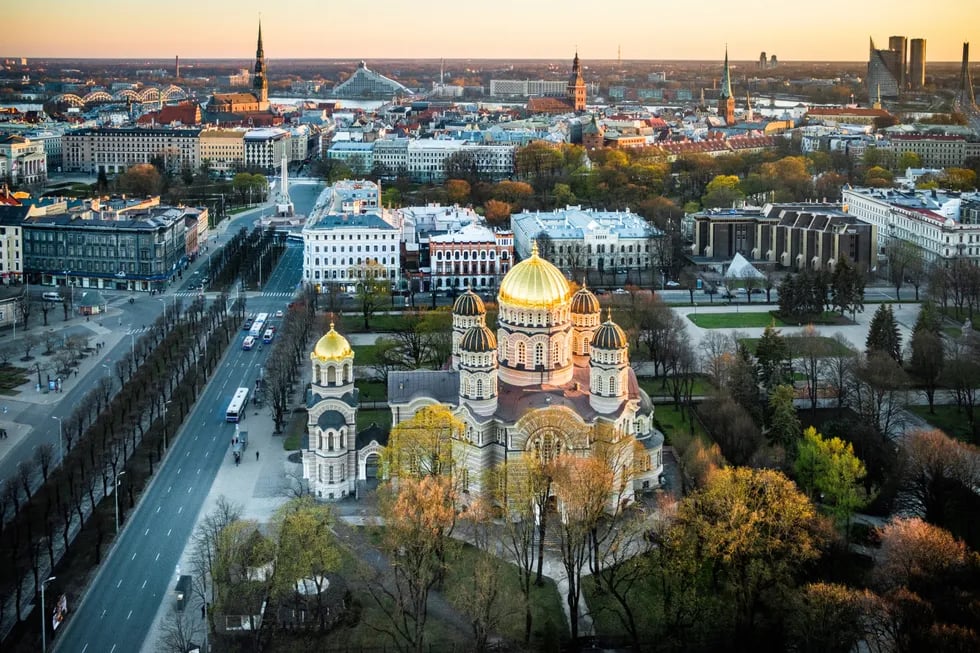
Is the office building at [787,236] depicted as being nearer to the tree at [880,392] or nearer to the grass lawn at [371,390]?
the tree at [880,392]

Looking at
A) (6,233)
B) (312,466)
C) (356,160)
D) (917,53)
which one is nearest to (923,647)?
(312,466)

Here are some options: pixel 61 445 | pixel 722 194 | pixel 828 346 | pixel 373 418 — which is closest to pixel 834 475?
pixel 828 346

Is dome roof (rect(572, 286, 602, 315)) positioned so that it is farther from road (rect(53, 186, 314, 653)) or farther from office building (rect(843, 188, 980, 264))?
office building (rect(843, 188, 980, 264))

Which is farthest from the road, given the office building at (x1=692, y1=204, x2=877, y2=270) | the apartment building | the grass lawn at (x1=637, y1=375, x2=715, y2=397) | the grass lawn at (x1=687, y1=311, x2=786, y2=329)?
the apartment building

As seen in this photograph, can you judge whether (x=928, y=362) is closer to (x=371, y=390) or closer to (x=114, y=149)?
(x=371, y=390)

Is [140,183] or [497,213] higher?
[140,183]

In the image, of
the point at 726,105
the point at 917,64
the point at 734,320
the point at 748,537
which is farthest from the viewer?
the point at 917,64

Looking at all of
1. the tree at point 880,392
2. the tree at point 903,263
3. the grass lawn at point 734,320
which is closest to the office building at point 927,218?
the tree at point 903,263
